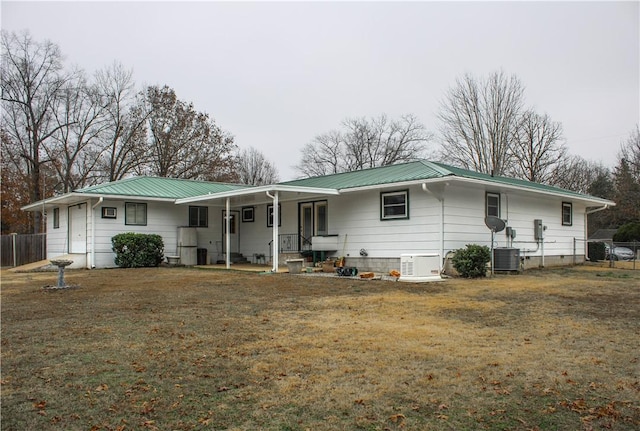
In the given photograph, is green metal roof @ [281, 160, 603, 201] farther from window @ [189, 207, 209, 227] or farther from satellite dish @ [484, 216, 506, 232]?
window @ [189, 207, 209, 227]

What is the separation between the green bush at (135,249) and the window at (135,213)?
845mm

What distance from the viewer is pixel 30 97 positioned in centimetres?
2988

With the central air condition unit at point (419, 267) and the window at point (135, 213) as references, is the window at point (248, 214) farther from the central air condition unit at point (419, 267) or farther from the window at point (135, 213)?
the central air condition unit at point (419, 267)

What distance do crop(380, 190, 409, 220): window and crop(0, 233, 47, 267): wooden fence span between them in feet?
55.9

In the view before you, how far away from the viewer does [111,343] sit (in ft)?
18.4

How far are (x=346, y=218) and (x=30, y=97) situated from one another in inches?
935

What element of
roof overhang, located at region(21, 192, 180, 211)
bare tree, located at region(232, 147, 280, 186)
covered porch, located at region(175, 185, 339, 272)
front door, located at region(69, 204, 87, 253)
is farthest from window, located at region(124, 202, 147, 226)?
bare tree, located at region(232, 147, 280, 186)

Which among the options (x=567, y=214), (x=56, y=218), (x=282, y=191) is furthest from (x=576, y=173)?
(x=56, y=218)

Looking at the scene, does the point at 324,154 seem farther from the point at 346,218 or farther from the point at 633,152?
the point at 346,218

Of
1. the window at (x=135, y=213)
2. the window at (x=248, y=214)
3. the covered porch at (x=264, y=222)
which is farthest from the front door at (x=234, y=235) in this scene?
the window at (x=135, y=213)

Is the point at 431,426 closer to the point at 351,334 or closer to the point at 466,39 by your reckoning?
the point at 351,334

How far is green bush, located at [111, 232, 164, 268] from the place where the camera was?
1817 centimetres

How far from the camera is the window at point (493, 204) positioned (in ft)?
51.2

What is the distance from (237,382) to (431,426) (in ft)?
5.69
